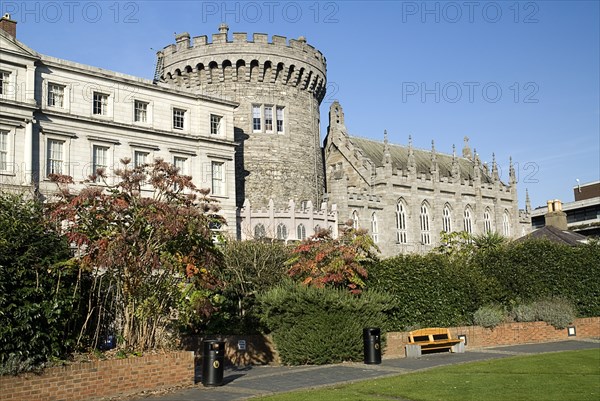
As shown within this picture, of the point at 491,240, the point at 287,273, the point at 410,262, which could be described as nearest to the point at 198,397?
the point at 287,273

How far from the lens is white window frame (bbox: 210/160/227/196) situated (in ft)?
132

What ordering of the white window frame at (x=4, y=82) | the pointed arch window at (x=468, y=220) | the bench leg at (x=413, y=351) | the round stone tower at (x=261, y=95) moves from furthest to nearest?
the pointed arch window at (x=468, y=220)
the round stone tower at (x=261, y=95)
the white window frame at (x=4, y=82)
the bench leg at (x=413, y=351)

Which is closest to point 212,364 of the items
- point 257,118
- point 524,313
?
point 524,313

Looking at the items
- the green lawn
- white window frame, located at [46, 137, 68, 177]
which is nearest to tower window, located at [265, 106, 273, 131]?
white window frame, located at [46, 137, 68, 177]

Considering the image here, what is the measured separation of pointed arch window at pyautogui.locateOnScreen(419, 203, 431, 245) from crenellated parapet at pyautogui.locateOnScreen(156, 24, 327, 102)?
51.7ft

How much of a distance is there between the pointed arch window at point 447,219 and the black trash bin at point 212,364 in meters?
43.9

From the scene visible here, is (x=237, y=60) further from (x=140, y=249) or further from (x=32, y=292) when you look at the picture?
(x=32, y=292)

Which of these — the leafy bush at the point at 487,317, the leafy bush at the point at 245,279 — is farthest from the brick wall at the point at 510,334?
the leafy bush at the point at 245,279

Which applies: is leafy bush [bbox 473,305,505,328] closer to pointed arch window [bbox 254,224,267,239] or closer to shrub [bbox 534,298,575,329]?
shrub [bbox 534,298,575,329]

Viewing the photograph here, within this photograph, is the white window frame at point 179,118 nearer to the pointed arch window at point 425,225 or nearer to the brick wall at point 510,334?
the brick wall at point 510,334

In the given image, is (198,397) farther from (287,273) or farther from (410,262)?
(410,262)

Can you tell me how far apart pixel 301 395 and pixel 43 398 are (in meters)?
5.48

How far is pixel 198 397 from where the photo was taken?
48.0ft

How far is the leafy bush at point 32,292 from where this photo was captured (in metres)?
13.7
